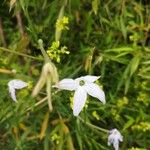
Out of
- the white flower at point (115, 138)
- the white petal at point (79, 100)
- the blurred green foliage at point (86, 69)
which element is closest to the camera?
the white petal at point (79, 100)

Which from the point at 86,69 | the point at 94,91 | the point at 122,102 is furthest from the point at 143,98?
the point at 94,91

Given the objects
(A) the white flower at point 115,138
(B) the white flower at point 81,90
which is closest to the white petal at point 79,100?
(B) the white flower at point 81,90

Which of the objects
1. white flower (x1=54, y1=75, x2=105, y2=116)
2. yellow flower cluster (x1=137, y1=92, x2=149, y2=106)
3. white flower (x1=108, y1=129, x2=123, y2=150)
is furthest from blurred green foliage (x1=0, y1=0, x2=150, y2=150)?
white flower (x1=54, y1=75, x2=105, y2=116)

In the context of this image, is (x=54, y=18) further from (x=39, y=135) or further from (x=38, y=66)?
(x=39, y=135)

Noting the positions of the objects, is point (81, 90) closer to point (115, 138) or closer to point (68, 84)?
point (68, 84)

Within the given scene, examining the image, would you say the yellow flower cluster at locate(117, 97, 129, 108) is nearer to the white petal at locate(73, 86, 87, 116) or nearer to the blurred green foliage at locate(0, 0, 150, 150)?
the blurred green foliage at locate(0, 0, 150, 150)

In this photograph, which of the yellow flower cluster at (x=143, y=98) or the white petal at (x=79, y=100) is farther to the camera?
the yellow flower cluster at (x=143, y=98)

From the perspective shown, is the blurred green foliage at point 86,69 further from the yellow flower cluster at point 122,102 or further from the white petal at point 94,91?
the white petal at point 94,91

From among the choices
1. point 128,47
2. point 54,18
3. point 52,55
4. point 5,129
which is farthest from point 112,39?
point 5,129
